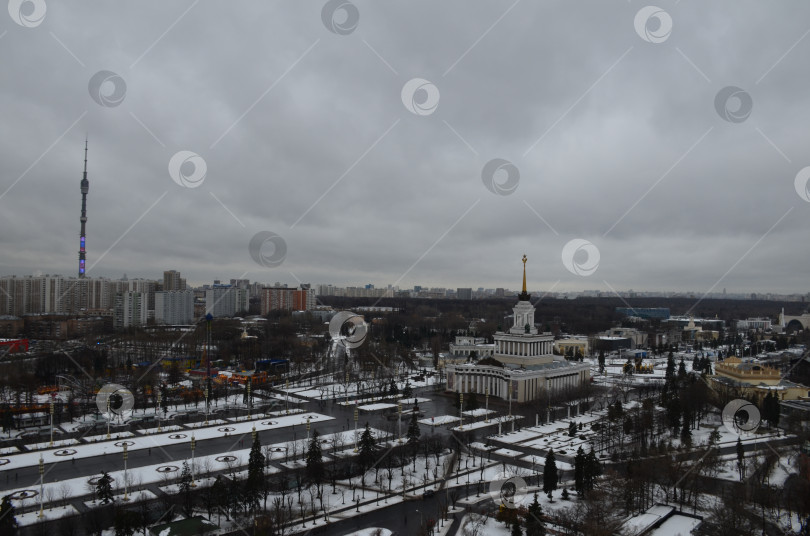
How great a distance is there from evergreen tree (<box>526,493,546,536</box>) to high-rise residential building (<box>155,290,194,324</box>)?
53370 millimetres

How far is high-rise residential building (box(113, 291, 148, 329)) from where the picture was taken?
177 ft

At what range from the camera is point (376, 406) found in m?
24.0

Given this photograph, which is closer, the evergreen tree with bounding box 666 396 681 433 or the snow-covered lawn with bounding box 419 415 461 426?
the evergreen tree with bounding box 666 396 681 433

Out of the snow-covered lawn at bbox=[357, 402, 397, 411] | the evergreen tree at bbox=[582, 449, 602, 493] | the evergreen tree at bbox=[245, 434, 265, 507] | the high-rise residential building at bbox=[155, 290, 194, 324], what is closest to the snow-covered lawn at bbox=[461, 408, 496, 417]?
the snow-covered lawn at bbox=[357, 402, 397, 411]

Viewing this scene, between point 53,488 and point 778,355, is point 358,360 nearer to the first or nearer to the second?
point 53,488

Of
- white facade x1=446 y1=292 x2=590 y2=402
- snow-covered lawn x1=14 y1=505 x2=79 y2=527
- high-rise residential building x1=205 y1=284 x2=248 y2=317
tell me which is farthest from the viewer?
high-rise residential building x1=205 y1=284 x2=248 y2=317

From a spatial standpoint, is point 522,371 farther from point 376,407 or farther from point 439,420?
point 376,407

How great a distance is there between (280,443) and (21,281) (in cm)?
5631

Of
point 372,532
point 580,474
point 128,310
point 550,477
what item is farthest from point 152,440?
point 128,310

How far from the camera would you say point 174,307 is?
59.2 metres

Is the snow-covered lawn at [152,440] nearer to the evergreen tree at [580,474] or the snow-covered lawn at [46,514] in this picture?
the snow-covered lawn at [46,514]

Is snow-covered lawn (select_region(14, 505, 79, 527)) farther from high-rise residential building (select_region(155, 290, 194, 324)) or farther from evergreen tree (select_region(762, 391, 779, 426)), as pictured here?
high-rise residential building (select_region(155, 290, 194, 324))

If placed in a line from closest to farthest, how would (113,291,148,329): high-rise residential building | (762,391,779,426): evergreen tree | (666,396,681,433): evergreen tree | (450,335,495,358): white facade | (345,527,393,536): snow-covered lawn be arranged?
1. (345,527,393,536): snow-covered lawn
2. (666,396,681,433): evergreen tree
3. (762,391,779,426): evergreen tree
4. (450,335,495,358): white facade
5. (113,291,148,329): high-rise residential building

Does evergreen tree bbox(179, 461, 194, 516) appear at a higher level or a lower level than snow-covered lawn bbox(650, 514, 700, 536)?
higher
